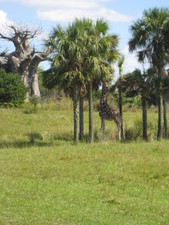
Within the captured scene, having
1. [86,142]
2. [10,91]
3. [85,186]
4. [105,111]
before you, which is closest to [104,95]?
[105,111]

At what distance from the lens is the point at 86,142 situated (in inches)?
896

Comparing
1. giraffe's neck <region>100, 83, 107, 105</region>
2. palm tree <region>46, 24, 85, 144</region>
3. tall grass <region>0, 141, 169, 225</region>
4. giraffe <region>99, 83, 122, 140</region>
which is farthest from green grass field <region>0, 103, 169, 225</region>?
palm tree <region>46, 24, 85, 144</region>

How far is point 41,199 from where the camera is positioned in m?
11.0

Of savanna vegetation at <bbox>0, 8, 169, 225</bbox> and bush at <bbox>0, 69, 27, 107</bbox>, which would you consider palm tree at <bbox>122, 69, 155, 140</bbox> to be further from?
bush at <bbox>0, 69, 27, 107</bbox>

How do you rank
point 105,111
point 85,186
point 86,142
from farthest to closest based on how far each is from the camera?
point 105,111, point 86,142, point 85,186

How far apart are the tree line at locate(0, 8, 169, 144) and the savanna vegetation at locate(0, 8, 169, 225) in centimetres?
5

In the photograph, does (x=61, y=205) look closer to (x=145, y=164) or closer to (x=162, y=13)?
(x=145, y=164)

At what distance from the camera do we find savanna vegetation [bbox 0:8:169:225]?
10375mm

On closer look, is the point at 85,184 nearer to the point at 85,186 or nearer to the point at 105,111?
the point at 85,186

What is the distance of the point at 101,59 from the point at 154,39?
3828 mm

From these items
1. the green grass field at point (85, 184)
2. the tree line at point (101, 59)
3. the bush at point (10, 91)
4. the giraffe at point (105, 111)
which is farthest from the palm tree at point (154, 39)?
the bush at point (10, 91)

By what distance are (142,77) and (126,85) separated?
0.86 meters

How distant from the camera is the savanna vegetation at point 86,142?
1038 centimetres

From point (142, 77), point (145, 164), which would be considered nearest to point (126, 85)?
point (142, 77)
